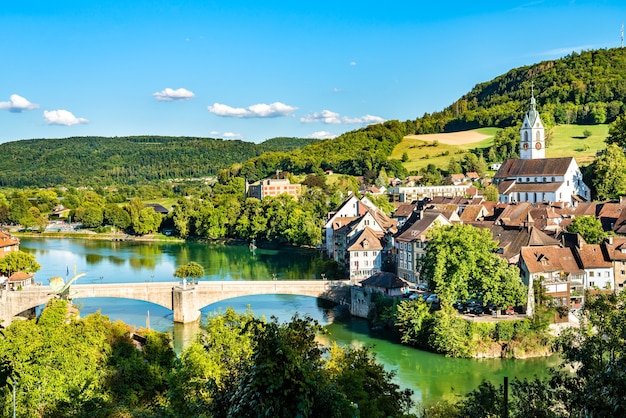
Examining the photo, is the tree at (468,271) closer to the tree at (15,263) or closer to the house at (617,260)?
the house at (617,260)

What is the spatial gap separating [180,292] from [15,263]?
560 inches

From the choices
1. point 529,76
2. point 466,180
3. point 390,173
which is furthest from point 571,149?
point 529,76

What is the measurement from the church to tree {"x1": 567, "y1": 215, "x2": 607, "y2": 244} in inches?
743

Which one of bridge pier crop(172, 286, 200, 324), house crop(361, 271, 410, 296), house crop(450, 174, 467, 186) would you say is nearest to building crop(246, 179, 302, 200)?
house crop(450, 174, 467, 186)

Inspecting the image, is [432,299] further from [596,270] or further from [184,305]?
[184,305]

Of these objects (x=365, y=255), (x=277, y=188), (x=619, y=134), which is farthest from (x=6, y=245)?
(x=619, y=134)

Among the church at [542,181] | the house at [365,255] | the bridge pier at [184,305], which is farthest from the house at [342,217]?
the bridge pier at [184,305]

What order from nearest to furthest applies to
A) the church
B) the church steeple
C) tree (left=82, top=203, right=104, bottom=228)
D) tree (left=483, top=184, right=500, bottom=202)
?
the church < tree (left=483, top=184, right=500, bottom=202) < the church steeple < tree (left=82, top=203, right=104, bottom=228)

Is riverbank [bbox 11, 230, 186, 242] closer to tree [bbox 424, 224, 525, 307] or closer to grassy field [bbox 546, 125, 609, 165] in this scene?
grassy field [bbox 546, 125, 609, 165]

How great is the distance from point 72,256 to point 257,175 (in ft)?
194

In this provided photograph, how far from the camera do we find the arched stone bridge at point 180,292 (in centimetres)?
3788

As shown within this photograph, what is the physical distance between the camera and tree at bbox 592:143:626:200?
6128 centimetres

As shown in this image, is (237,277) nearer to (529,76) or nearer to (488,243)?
(488,243)

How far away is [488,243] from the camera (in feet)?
114
